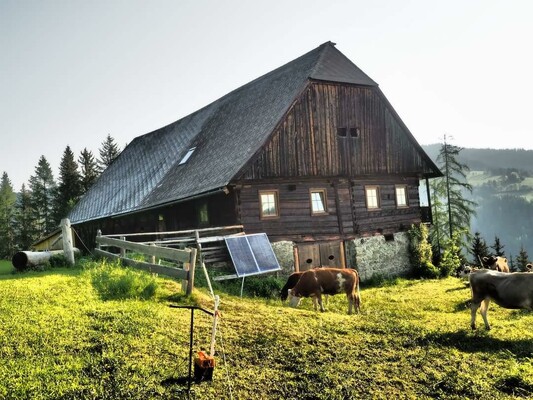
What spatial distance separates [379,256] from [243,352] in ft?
53.1

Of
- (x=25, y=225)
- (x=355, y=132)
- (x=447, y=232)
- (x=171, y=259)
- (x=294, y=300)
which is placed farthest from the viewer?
(x=25, y=225)

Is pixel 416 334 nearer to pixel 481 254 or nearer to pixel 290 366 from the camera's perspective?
pixel 290 366

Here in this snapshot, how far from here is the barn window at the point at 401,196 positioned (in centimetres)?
2397

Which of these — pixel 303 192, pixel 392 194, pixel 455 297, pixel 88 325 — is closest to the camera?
pixel 88 325

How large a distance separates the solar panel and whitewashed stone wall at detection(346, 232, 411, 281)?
19.7 feet

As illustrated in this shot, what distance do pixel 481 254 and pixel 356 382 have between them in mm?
36823

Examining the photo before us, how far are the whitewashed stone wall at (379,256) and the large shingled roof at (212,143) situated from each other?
737cm

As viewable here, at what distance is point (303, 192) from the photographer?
20.4 meters

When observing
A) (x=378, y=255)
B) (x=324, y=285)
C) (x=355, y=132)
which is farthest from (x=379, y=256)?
(x=324, y=285)

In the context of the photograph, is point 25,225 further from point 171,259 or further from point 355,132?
point 171,259

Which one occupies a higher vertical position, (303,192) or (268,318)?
(303,192)

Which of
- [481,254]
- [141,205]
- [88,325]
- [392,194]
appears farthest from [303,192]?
[481,254]

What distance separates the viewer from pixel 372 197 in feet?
74.5

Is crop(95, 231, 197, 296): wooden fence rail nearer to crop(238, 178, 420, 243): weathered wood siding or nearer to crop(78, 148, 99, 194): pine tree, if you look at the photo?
crop(238, 178, 420, 243): weathered wood siding
